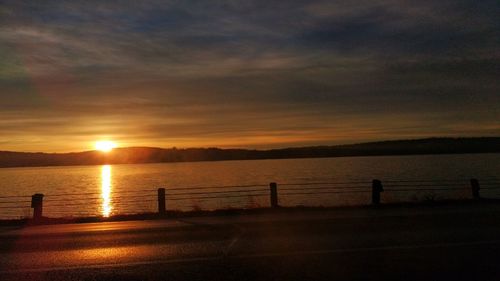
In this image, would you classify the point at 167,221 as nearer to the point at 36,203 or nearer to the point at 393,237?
the point at 36,203

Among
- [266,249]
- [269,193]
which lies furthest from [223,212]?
[269,193]

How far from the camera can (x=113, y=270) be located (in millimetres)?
8344

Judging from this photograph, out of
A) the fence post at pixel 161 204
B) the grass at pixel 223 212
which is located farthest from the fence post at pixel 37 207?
the fence post at pixel 161 204

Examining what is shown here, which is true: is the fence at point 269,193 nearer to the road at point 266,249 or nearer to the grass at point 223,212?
the grass at point 223,212

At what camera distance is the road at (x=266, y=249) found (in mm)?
7977

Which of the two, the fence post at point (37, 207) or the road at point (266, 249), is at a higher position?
the fence post at point (37, 207)

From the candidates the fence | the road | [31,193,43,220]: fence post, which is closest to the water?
the fence

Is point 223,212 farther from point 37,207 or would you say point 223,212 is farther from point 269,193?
point 269,193

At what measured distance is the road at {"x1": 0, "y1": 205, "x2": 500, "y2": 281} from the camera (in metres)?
7.98

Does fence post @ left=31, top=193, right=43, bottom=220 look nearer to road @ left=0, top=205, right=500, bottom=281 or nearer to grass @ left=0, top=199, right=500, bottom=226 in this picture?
grass @ left=0, top=199, right=500, bottom=226

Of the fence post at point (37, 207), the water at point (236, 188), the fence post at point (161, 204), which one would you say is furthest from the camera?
the water at point (236, 188)

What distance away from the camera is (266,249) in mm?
9742

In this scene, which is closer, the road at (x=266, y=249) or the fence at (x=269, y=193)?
the road at (x=266, y=249)

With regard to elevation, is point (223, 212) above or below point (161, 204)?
below
